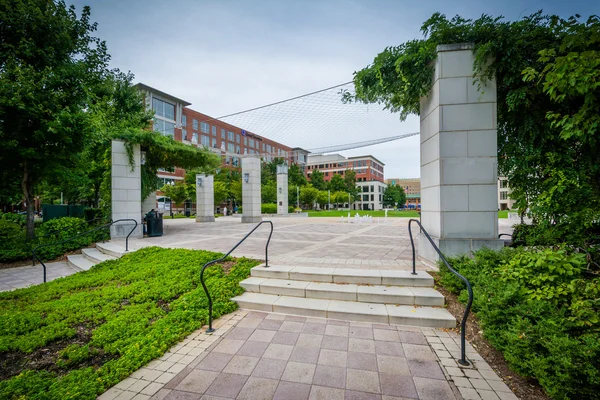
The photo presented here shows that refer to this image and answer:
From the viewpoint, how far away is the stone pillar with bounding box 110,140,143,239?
10.8 meters

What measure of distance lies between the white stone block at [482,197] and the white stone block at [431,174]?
2.15ft

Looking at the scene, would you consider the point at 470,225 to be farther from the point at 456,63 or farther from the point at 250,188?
the point at 250,188

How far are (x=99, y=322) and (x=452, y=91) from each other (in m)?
7.57

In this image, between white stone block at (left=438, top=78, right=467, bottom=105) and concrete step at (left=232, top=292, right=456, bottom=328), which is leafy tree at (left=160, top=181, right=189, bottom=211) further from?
white stone block at (left=438, top=78, right=467, bottom=105)

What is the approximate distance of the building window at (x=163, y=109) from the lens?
1548 inches

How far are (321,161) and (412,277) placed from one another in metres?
84.8

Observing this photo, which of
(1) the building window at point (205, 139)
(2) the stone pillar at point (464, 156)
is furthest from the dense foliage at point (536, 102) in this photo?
(1) the building window at point (205, 139)

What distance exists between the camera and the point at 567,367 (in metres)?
2.11

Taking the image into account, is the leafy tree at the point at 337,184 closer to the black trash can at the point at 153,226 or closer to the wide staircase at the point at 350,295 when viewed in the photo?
the black trash can at the point at 153,226

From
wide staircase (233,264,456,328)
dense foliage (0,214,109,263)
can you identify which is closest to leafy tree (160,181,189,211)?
dense foliage (0,214,109,263)

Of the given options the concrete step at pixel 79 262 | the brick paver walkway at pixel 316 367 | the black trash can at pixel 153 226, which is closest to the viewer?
the brick paver walkway at pixel 316 367

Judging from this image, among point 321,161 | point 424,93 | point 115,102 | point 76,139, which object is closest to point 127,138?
point 76,139

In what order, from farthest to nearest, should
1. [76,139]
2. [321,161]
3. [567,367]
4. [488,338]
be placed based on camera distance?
[321,161], [76,139], [488,338], [567,367]

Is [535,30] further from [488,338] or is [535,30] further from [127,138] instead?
[127,138]
